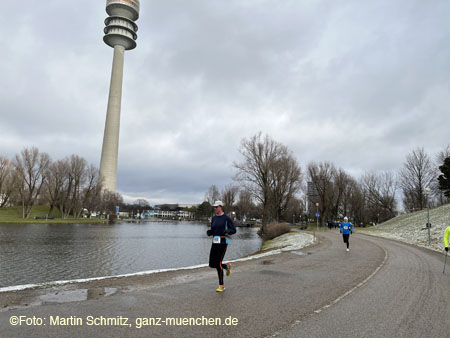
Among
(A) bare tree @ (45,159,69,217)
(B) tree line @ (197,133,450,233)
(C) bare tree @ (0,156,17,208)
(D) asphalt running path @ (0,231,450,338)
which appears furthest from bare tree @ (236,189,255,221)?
(D) asphalt running path @ (0,231,450,338)

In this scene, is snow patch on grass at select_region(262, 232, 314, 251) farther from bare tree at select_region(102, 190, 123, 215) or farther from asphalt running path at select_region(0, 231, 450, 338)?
bare tree at select_region(102, 190, 123, 215)

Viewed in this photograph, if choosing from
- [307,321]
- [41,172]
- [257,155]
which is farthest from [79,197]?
[307,321]

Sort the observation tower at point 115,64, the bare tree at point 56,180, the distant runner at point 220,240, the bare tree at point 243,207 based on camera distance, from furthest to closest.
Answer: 1. the bare tree at point 243,207
2. the observation tower at point 115,64
3. the bare tree at point 56,180
4. the distant runner at point 220,240

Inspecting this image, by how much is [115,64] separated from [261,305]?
111 m

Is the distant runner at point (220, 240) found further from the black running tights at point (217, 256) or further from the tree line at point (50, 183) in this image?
the tree line at point (50, 183)

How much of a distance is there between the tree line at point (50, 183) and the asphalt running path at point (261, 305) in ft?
211

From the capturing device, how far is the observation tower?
94.3 metres

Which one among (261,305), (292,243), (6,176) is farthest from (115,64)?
(261,305)

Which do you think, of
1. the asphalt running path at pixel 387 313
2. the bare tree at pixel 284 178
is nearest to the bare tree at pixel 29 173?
the bare tree at pixel 284 178

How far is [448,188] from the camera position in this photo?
41250 millimetres

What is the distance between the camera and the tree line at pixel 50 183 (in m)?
60.2

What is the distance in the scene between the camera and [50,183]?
65.3 meters

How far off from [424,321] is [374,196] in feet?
264

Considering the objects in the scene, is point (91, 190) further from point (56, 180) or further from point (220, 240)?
point (220, 240)
